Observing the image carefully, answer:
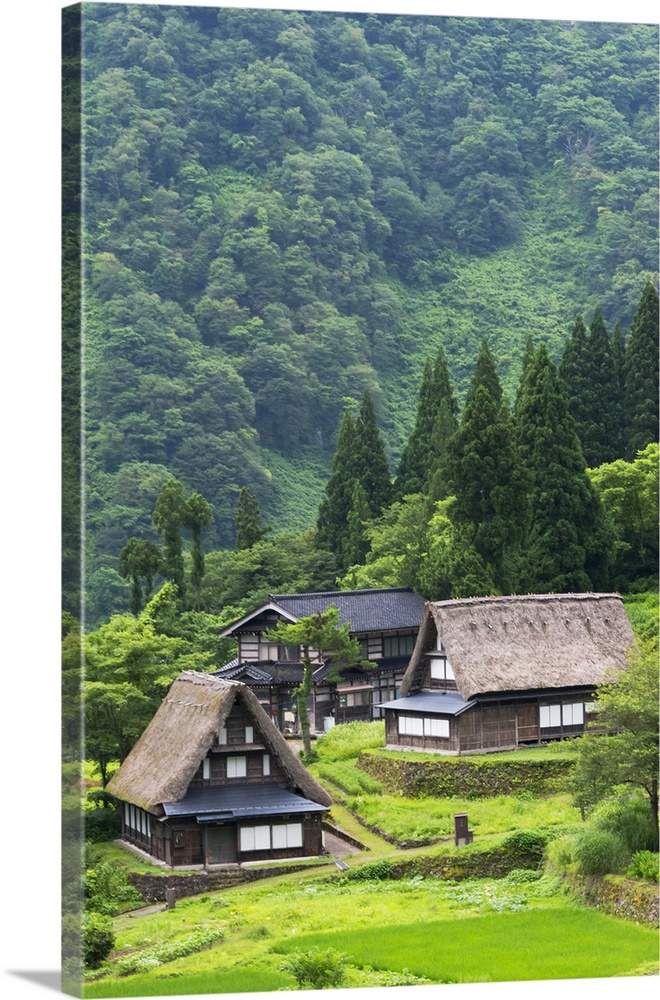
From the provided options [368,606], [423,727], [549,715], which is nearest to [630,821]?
[549,715]

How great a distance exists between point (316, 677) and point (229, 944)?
521cm

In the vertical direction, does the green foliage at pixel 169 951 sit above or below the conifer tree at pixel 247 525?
below

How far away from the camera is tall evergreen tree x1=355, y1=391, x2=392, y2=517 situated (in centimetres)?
2389

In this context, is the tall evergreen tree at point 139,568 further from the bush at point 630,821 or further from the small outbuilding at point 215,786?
the bush at point 630,821

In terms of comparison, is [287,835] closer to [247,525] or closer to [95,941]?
[95,941]

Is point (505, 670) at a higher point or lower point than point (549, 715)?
higher

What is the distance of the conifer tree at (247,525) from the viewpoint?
2173 cm

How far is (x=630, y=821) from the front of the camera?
19.3m

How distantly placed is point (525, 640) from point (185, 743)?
5.23 meters

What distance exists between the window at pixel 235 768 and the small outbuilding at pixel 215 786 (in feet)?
0.04

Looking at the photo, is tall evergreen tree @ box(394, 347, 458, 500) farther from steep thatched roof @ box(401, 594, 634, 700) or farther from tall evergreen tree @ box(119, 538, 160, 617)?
tall evergreen tree @ box(119, 538, 160, 617)

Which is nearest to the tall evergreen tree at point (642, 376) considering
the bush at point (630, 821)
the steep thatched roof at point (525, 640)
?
the steep thatched roof at point (525, 640)

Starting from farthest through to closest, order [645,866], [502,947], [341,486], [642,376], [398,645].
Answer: [341,486] < [642,376] < [398,645] < [645,866] < [502,947]

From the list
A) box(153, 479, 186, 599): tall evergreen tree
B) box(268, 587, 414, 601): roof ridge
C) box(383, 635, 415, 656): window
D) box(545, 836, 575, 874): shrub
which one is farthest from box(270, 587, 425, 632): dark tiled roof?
box(545, 836, 575, 874): shrub
